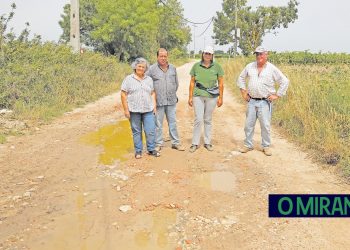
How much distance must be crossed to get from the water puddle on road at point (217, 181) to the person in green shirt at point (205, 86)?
103cm

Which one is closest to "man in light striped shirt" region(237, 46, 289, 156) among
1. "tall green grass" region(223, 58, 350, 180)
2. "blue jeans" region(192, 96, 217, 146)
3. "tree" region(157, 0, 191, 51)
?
"blue jeans" region(192, 96, 217, 146)

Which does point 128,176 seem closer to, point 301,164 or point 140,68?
point 140,68

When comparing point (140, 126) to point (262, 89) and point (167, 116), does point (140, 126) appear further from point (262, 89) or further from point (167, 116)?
point (262, 89)

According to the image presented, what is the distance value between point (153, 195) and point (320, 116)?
4.10 metres

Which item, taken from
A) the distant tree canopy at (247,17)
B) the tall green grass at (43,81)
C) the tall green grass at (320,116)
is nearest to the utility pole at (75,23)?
the tall green grass at (43,81)

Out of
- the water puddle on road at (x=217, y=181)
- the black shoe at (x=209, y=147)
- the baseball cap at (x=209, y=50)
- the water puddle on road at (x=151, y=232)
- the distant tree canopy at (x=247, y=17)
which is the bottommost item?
the water puddle on road at (x=151, y=232)

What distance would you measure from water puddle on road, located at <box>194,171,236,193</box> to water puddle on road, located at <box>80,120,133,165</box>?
1488mm

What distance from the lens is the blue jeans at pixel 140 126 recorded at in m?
5.57

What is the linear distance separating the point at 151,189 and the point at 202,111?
193 centimetres

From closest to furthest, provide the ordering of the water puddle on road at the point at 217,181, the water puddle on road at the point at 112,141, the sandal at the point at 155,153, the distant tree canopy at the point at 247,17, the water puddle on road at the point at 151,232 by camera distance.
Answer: the water puddle on road at the point at 151,232
the water puddle on road at the point at 217,181
the sandal at the point at 155,153
the water puddle on road at the point at 112,141
the distant tree canopy at the point at 247,17

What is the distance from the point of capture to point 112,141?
22.7ft

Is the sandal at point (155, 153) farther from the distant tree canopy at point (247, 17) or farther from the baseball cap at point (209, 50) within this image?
the distant tree canopy at point (247, 17)

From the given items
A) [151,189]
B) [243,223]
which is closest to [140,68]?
[151,189]

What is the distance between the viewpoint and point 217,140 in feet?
22.7
